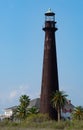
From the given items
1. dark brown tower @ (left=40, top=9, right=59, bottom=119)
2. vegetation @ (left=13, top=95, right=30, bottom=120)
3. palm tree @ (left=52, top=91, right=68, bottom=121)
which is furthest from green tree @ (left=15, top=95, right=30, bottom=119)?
dark brown tower @ (left=40, top=9, right=59, bottom=119)

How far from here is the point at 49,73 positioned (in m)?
90.4

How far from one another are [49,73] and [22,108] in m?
28.9

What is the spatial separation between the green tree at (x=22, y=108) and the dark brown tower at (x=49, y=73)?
22.8m

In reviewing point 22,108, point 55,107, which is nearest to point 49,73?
point 55,107

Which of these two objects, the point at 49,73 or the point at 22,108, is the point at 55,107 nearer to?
the point at 49,73

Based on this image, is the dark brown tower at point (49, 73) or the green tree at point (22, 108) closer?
the dark brown tower at point (49, 73)

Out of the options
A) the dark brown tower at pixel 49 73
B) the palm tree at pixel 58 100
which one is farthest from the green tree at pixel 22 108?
the dark brown tower at pixel 49 73

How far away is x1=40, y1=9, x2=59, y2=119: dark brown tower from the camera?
297 ft

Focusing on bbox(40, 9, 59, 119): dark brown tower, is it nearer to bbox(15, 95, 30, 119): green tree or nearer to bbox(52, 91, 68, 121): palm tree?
bbox(52, 91, 68, 121): palm tree

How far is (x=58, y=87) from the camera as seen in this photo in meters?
93.9

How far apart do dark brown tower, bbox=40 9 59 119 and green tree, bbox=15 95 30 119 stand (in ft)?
74.9

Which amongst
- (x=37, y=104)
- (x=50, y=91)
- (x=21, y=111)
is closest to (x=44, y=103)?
(x=50, y=91)

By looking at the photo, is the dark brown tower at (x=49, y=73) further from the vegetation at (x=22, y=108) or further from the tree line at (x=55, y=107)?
the vegetation at (x=22, y=108)

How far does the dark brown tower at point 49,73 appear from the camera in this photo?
9056 cm
